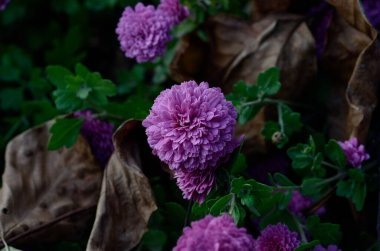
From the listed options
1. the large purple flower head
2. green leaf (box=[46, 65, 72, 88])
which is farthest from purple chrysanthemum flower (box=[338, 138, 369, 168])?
green leaf (box=[46, 65, 72, 88])

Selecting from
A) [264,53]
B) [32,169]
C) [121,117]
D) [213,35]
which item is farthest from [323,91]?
[32,169]

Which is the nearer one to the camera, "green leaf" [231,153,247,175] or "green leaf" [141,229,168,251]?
"green leaf" [231,153,247,175]

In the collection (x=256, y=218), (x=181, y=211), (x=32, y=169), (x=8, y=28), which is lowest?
(x=256, y=218)

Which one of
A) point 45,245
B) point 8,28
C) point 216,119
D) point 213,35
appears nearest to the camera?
point 216,119

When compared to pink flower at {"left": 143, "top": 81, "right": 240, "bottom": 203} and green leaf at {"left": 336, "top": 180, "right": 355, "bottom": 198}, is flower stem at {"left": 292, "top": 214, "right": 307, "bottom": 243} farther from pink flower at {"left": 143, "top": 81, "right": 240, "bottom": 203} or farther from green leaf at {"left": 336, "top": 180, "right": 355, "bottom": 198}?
pink flower at {"left": 143, "top": 81, "right": 240, "bottom": 203}

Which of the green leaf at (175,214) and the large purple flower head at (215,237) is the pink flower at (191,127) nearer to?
the large purple flower head at (215,237)

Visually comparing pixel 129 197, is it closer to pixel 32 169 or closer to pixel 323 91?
pixel 32 169

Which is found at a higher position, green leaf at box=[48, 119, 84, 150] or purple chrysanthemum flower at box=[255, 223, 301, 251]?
green leaf at box=[48, 119, 84, 150]
